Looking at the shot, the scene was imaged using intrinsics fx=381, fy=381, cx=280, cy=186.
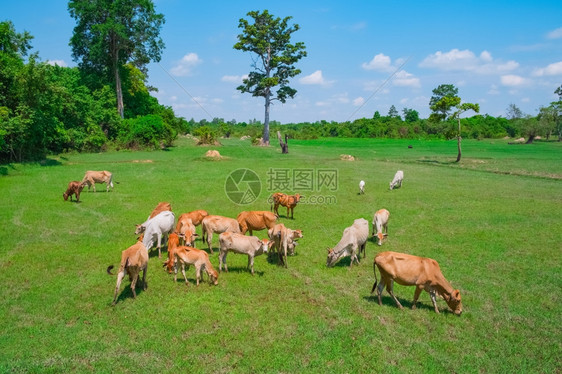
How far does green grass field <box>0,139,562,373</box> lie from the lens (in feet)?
21.8

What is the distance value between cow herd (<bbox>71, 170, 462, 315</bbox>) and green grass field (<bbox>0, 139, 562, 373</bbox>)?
369 millimetres

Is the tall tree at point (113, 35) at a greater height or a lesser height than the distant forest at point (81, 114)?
greater

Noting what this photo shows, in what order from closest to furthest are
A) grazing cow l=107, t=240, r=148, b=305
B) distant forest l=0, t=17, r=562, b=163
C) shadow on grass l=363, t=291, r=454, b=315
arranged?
1. shadow on grass l=363, t=291, r=454, b=315
2. grazing cow l=107, t=240, r=148, b=305
3. distant forest l=0, t=17, r=562, b=163

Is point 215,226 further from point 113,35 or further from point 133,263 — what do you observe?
point 113,35

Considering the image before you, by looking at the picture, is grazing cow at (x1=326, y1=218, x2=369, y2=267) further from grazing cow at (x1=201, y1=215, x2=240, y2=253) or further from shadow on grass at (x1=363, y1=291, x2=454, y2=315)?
grazing cow at (x1=201, y1=215, x2=240, y2=253)

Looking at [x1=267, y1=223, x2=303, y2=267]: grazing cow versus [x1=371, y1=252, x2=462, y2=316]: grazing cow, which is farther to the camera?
[x1=267, y1=223, x2=303, y2=267]: grazing cow

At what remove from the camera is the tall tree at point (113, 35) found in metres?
47.6

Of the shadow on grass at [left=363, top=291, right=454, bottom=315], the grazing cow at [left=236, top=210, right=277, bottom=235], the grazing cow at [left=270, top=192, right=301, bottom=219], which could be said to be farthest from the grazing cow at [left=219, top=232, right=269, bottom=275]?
the grazing cow at [left=270, top=192, right=301, bottom=219]

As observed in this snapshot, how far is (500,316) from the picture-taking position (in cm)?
818

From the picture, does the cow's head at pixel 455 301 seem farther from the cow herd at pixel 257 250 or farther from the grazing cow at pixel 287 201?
the grazing cow at pixel 287 201

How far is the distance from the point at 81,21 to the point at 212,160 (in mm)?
28370

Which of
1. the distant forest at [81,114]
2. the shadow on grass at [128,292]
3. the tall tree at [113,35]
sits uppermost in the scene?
the tall tree at [113,35]

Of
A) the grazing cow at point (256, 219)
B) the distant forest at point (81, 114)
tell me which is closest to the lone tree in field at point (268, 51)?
the distant forest at point (81, 114)

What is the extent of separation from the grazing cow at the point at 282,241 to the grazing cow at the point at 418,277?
3.13 m
